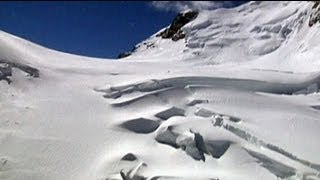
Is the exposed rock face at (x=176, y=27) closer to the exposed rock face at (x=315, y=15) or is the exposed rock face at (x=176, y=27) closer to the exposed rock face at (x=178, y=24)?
the exposed rock face at (x=178, y=24)

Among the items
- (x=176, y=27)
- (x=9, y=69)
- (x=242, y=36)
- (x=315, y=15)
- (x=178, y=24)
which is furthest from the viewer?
(x=178, y=24)

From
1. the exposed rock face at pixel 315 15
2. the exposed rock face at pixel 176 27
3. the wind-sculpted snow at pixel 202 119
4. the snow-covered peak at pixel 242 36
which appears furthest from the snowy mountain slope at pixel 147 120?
the exposed rock face at pixel 176 27

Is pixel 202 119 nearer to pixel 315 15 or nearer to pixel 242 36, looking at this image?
pixel 315 15

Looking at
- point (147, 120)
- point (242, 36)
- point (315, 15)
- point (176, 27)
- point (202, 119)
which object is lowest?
point (202, 119)

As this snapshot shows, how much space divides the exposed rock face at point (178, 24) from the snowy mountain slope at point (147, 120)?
685 inches

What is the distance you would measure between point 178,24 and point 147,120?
2978cm

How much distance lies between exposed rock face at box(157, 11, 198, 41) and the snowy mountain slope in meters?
17.4

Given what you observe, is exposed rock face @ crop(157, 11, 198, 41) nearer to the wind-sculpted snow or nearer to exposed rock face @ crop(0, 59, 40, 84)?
the wind-sculpted snow

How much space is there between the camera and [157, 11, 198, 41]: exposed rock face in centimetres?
4512

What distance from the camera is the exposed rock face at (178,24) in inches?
1777

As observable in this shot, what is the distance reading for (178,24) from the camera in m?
47.6

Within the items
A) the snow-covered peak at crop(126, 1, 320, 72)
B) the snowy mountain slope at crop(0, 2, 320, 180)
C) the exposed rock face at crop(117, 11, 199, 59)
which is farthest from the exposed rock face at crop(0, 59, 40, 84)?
the exposed rock face at crop(117, 11, 199, 59)

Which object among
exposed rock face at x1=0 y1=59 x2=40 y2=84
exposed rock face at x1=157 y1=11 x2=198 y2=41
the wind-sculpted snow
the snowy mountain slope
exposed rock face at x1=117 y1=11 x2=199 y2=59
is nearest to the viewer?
the snowy mountain slope

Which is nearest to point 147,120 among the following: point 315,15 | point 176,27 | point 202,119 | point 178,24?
point 202,119
